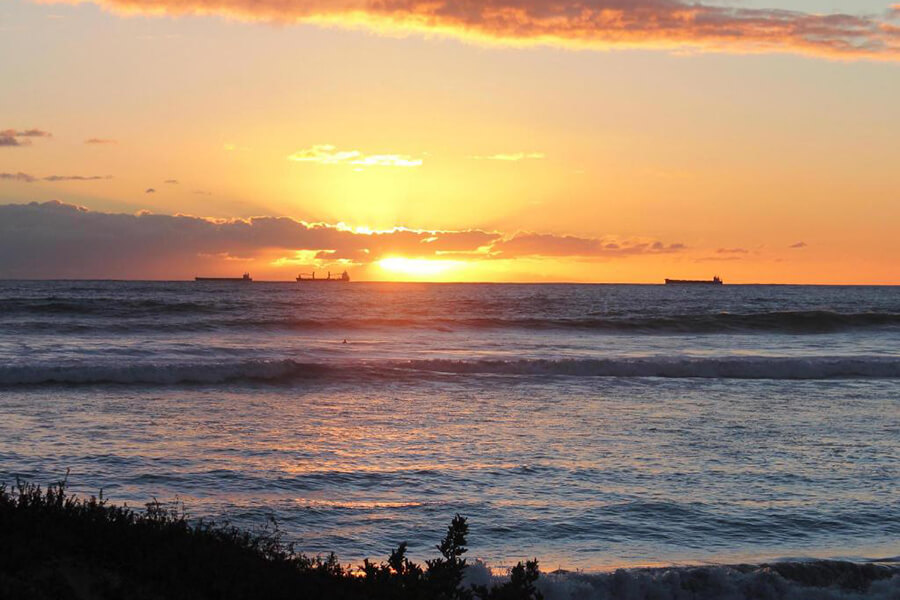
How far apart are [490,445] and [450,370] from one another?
13692 mm

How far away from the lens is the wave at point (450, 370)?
2570cm

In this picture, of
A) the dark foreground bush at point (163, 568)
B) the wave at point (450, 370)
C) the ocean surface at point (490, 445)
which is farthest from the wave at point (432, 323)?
the dark foreground bush at point (163, 568)

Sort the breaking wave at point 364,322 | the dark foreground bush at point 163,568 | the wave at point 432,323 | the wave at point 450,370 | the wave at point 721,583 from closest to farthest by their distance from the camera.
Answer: the dark foreground bush at point 163,568
the wave at point 721,583
the wave at point 450,370
the wave at point 432,323
the breaking wave at point 364,322

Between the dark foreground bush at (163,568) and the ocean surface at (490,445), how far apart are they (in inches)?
113

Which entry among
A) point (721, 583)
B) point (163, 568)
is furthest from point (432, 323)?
point (163, 568)

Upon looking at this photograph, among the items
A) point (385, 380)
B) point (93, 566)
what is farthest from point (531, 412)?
point (93, 566)

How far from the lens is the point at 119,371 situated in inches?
1022

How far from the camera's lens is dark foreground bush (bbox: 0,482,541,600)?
5797mm

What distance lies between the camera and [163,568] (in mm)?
6129

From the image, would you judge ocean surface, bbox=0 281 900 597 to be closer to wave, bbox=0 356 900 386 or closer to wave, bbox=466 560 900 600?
wave, bbox=0 356 900 386

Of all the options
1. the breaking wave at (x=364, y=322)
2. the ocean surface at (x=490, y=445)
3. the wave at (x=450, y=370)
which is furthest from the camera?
the breaking wave at (x=364, y=322)

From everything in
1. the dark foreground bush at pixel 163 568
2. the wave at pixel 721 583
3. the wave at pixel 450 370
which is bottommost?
the wave at pixel 721 583

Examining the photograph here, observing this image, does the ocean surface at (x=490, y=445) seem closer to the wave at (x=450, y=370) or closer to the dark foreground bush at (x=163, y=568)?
the wave at (x=450, y=370)

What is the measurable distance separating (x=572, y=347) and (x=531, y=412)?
20888mm
